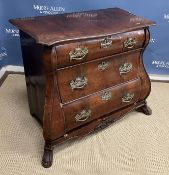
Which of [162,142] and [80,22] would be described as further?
[162,142]

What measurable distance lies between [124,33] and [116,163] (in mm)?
681

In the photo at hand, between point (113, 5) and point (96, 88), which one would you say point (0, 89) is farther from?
point (113, 5)

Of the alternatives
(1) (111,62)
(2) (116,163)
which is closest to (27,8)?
(1) (111,62)

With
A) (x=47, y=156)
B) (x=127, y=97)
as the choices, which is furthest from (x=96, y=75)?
(x=47, y=156)

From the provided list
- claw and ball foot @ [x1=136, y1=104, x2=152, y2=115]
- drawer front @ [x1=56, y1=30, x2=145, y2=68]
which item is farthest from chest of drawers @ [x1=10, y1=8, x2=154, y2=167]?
claw and ball foot @ [x1=136, y1=104, x2=152, y2=115]

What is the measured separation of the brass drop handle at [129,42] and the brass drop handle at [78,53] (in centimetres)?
25

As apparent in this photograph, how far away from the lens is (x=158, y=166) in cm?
137

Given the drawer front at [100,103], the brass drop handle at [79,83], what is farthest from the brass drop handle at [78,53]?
the drawer front at [100,103]

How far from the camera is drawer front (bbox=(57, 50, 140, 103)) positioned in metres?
1.26

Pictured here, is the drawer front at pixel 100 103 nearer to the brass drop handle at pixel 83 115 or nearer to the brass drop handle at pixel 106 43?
the brass drop handle at pixel 83 115

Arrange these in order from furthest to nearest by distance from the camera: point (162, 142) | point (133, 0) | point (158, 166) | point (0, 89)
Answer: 1. point (0, 89)
2. point (133, 0)
3. point (162, 142)
4. point (158, 166)

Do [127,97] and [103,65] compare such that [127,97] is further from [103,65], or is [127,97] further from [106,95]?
[103,65]

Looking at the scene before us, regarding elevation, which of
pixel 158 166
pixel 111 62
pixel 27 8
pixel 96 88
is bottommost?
pixel 158 166

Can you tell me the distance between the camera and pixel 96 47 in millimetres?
1250
